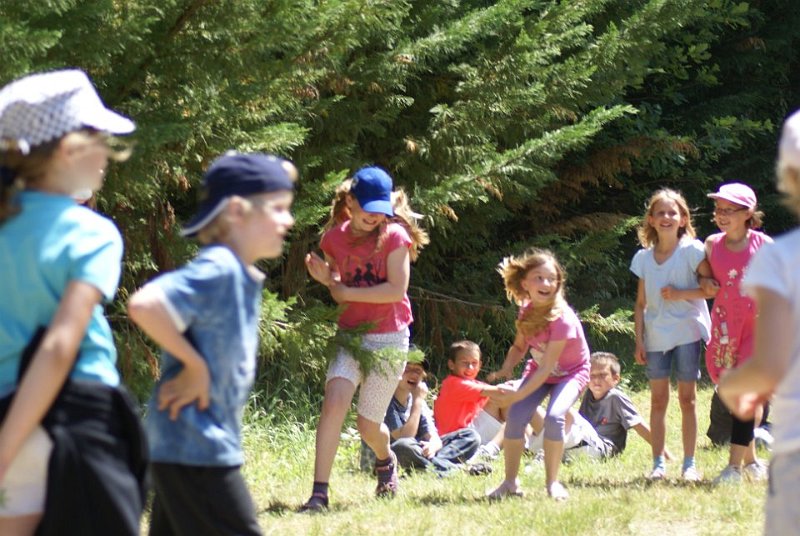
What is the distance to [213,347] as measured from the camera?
3.17m

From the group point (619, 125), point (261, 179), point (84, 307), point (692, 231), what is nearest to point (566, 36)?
point (692, 231)

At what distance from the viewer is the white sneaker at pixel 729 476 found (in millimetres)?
6863

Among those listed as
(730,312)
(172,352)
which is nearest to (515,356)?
(730,312)

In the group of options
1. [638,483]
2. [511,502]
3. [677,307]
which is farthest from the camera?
[677,307]

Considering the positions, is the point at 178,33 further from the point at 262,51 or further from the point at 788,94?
the point at 788,94

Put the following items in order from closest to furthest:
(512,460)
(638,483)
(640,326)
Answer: (512,460)
(638,483)
(640,326)

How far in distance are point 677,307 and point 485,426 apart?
2.03m

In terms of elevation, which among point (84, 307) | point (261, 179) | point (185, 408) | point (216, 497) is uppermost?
point (261, 179)

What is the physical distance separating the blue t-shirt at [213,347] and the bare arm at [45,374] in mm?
292

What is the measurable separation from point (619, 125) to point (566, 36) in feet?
11.7

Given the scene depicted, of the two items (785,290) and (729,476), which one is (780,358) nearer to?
(785,290)

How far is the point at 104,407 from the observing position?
9.78 ft

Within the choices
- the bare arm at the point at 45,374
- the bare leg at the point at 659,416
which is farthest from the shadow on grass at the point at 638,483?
the bare arm at the point at 45,374

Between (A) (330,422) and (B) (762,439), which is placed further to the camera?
(B) (762,439)
